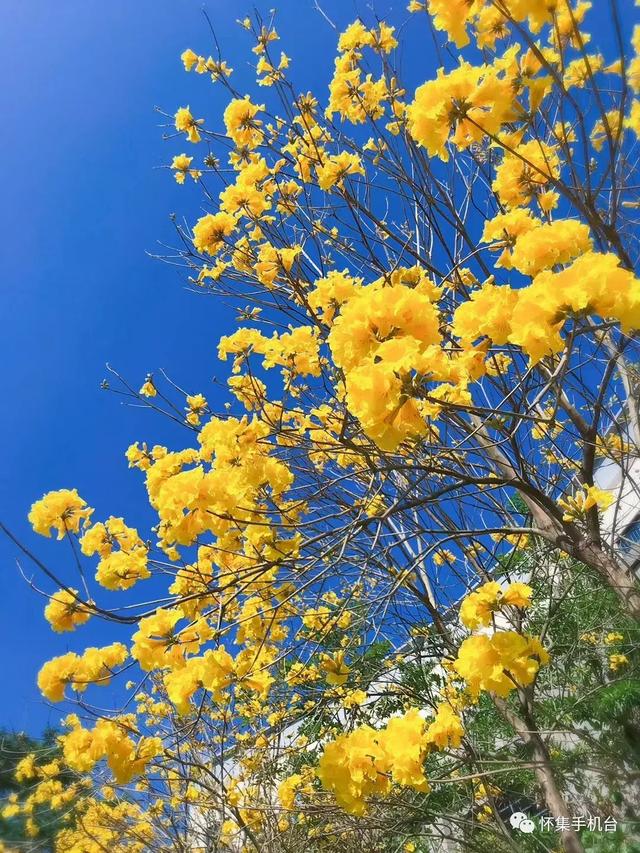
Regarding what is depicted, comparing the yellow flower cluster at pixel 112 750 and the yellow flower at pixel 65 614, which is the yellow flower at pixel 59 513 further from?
the yellow flower cluster at pixel 112 750

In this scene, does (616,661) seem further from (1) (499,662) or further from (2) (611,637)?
(1) (499,662)

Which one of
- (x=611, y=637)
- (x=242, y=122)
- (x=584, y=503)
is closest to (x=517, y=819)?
(x=611, y=637)

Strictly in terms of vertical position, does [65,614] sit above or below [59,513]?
below

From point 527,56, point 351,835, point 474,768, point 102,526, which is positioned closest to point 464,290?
point 527,56

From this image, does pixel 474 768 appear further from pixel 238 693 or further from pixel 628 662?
pixel 628 662

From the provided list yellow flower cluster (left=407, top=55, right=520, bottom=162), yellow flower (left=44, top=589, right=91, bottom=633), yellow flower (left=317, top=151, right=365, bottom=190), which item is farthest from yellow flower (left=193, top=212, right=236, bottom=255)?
yellow flower (left=44, top=589, right=91, bottom=633)

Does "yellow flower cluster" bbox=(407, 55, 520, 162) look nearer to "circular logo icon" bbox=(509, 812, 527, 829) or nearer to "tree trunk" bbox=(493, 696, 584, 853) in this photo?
"tree trunk" bbox=(493, 696, 584, 853)

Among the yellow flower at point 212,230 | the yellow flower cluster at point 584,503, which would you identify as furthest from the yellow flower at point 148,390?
the yellow flower cluster at point 584,503

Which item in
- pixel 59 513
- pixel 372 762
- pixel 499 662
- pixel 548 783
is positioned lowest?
pixel 548 783

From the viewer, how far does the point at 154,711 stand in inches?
212

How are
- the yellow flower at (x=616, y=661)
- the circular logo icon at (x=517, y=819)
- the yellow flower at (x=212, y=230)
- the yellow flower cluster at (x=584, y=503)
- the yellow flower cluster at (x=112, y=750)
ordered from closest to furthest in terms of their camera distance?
1. the yellow flower cluster at (x=112, y=750)
2. the yellow flower cluster at (x=584, y=503)
3. the yellow flower at (x=212, y=230)
4. the circular logo icon at (x=517, y=819)
5. the yellow flower at (x=616, y=661)

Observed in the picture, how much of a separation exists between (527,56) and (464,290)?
2.87 feet

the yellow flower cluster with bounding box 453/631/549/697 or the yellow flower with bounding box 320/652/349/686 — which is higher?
the yellow flower with bounding box 320/652/349/686

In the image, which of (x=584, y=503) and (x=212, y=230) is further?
(x=212, y=230)
